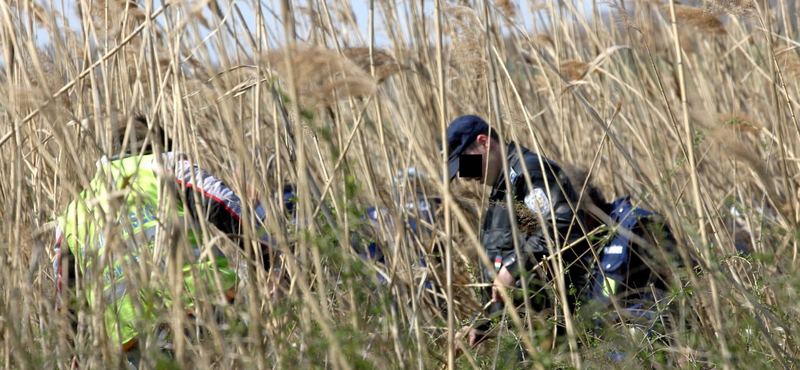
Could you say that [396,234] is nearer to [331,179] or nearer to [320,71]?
[331,179]

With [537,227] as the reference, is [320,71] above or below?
above

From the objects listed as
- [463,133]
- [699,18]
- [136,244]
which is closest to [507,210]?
[463,133]

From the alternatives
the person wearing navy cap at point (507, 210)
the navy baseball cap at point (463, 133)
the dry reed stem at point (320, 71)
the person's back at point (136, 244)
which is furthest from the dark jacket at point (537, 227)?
the dry reed stem at point (320, 71)

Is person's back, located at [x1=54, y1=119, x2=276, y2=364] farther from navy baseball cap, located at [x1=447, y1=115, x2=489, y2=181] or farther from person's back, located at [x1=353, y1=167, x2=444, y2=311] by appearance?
navy baseball cap, located at [x1=447, y1=115, x2=489, y2=181]

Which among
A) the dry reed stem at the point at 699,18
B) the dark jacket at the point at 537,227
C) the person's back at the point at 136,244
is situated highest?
the dry reed stem at the point at 699,18

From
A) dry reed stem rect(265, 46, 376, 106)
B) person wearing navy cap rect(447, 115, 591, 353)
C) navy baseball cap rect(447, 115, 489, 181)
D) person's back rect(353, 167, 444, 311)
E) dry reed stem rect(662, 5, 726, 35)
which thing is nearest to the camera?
dry reed stem rect(265, 46, 376, 106)

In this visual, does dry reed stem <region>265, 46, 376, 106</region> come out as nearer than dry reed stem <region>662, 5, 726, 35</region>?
Yes

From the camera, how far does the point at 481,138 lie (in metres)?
2.58

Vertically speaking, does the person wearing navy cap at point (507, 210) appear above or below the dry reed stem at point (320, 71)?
below

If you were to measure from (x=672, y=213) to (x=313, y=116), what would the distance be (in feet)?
2.38

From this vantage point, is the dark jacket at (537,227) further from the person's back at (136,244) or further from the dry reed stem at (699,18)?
the person's back at (136,244)

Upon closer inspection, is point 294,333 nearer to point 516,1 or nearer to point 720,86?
point 516,1

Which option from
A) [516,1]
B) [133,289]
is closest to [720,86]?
[516,1]

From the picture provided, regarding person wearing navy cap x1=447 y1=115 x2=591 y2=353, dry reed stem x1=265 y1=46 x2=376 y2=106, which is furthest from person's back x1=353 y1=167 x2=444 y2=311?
dry reed stem x1=265 y1=46 x2=376 y2=106
